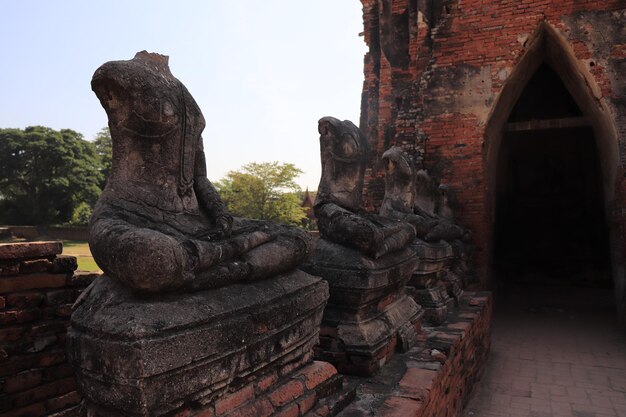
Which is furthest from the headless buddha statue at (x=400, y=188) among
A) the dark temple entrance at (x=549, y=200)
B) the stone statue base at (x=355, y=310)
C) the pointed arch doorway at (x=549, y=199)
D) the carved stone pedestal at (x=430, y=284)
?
the dark temple entrance at (x=549, y=200)

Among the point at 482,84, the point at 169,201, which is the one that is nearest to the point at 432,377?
the point at 169,201

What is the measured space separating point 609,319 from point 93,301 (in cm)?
814

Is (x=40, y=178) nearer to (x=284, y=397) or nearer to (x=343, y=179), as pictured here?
(x=343, y=179)

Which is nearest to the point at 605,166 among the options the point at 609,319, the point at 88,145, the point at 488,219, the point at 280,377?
the point at 488,219

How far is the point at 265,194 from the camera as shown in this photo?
29.3 m

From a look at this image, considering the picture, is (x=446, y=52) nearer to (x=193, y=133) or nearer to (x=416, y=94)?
(x=416, y=94)

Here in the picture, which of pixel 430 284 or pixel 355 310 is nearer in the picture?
pixel 355 310

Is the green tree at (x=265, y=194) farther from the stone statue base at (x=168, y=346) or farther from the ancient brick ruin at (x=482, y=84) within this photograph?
the stone statue base at (x=168, y=346)

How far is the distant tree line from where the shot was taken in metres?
27.3

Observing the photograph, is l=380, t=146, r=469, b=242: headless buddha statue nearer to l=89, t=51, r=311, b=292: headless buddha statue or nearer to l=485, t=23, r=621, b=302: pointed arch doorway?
l=89, t=51, r=311, b=292: headless buddha statue

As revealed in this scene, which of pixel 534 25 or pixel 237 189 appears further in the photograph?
pixel 237 189

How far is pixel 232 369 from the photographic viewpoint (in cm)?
183

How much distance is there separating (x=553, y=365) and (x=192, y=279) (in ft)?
16.7

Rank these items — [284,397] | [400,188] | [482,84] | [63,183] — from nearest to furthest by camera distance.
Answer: [284,397] < [400,188] < [482,84] < [63,183]
